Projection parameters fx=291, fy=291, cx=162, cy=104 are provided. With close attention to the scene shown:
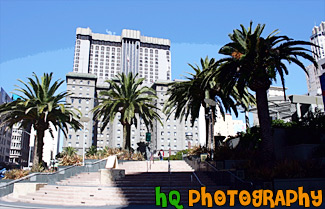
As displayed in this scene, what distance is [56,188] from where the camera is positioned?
55.9ft

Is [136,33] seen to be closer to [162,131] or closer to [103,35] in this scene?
[103,35]

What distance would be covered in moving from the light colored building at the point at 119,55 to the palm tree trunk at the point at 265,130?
485 ft

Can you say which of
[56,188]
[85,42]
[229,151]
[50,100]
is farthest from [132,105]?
[85,42]

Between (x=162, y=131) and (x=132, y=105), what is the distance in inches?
2977

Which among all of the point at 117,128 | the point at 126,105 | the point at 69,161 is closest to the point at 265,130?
the point at 69,161

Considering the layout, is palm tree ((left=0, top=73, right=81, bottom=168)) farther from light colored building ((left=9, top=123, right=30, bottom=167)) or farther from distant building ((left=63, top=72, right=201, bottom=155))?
light colored building ((left=9, top=123, right=30, bottom=167))

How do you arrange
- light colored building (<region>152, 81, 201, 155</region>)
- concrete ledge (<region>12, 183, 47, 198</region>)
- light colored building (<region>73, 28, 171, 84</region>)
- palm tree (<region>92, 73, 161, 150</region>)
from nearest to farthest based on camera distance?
concrete ledge (<region>12, 183, 47, 198</region>), palm tree (<region>92, 73, 161, 150</region>), light colored building (<region>152, 81, 201, 155</region>), light colored building (<region>73, 28, 171, 84</region>)

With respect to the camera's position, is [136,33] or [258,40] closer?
[258,40]

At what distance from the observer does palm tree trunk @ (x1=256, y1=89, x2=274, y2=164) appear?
18266mm

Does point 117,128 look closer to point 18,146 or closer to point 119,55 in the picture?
point 18,146

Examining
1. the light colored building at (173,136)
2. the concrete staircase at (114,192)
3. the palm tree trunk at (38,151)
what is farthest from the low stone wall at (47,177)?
the light colored building at (173,136)

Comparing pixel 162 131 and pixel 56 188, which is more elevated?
pixel 162 131

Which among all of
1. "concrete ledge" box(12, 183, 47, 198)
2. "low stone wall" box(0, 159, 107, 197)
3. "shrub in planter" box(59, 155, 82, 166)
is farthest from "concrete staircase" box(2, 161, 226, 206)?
"shrub in planter" box(59, 155, 82, 166)

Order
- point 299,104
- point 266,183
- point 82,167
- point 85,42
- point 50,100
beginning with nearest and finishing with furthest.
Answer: point 266,183, point 82,167, point 50,100, point 299,104, point 85,42
